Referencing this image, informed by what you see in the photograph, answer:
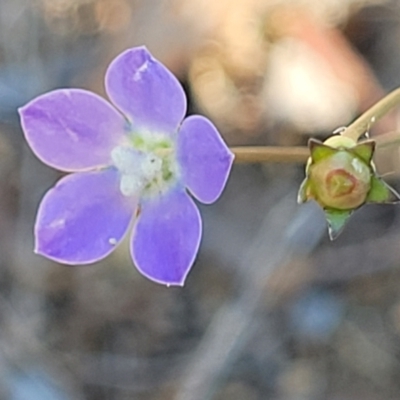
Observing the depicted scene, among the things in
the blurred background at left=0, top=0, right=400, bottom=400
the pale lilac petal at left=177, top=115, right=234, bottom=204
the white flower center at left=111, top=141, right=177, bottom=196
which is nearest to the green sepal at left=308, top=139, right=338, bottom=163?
the pale lilac petal at left=177, top=115, right=234, bottom=204

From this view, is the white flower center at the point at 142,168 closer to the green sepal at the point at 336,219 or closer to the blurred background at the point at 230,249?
the green sepal at the point at 336,219

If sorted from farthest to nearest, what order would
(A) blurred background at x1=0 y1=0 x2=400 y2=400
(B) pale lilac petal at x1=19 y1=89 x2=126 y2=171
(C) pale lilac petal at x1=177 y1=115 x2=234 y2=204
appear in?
(A) blurred background at x1=0 y1=0 x2=400 y2=400, (B) pale lilac petal at x1=19 y1=89 x2=126 y2=171, (C) pale lilac petal at x1=177 y1=115 x2=234 y2=204

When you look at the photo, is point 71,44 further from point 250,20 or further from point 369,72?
point 369,72

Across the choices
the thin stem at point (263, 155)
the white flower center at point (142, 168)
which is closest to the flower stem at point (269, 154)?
the thin stem at point (263, 155)

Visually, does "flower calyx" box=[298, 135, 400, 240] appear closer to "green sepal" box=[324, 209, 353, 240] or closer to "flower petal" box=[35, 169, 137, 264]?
"green sepal" box=[324, 209, 353, 240]

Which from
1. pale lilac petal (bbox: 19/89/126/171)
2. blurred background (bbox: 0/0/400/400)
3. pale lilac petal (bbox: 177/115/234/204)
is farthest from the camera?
blurred background (bbox: 0/0/400/400)

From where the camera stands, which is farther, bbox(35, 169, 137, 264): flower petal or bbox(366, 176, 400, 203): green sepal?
bbox(35, 169, 137, 264): flower petal
